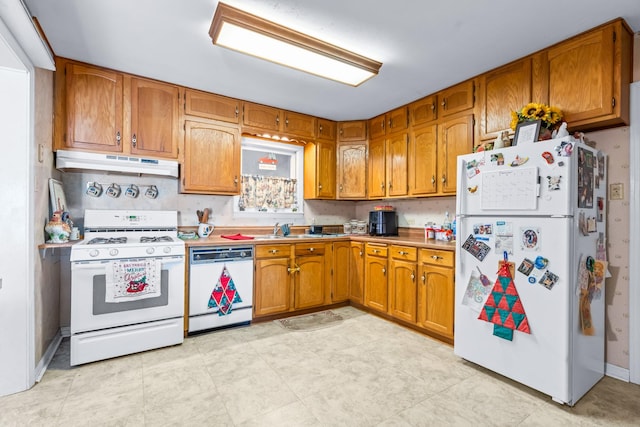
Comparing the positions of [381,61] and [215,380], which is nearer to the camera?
[215,380]

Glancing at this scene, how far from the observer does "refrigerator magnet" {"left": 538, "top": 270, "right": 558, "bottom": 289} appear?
6.24 ft

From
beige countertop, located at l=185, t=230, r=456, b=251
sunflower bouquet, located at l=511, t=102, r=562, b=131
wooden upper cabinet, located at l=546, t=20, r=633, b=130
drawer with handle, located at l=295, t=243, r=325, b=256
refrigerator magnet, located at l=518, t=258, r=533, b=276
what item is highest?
wooden upper cabinet, located at l=546, t=20, r=633, b=130

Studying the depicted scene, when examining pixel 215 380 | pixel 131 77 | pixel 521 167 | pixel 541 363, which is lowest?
pixel 215 380

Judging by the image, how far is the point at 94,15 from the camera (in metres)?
2.02

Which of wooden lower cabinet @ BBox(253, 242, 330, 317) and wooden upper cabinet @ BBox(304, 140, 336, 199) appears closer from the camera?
wooden lower cabinet @ BBox(253, 242, 330, 317)

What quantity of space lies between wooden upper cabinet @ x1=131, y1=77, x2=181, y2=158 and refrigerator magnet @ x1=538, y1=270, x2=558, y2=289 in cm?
319

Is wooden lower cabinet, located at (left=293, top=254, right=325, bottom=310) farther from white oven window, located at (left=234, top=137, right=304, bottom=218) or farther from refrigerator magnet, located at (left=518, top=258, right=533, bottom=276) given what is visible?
refrigerator magnet, located at (left=518, top=258, right=533, bottom=276)

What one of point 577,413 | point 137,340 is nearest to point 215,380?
point 137,340

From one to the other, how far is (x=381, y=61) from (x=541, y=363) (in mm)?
2451

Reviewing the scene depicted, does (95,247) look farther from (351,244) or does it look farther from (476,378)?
(476,378)

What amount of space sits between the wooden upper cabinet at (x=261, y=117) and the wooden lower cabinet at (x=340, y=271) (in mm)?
1576

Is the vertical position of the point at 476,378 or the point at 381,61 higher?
the point at 381,61

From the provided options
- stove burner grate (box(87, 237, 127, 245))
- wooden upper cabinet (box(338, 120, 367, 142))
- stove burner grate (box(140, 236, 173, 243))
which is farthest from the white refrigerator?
stove burner grate (box(87, 237, 127, 245))

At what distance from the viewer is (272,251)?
3277mm
